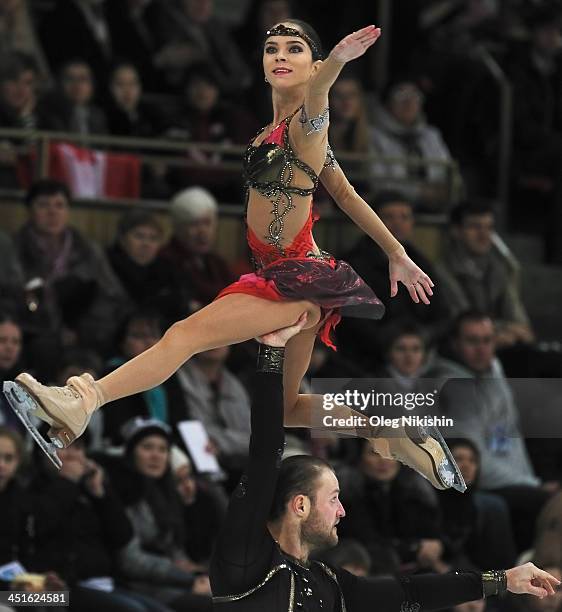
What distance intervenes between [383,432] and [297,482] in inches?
14.9

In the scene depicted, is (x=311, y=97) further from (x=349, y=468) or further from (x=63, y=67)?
(x=63, y=67)

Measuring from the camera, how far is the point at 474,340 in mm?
8367

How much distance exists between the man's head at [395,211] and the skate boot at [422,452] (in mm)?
3692

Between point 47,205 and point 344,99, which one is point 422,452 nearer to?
point 47,205

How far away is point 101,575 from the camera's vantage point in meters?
6.78

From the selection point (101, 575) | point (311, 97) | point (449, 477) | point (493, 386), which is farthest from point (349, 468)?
point (311, 97)

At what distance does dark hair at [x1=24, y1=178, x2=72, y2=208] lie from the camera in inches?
312

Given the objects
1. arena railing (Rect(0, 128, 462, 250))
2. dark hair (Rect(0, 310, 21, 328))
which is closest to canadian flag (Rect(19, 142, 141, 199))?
arena railing (Rect(0, 128, 462, 250))

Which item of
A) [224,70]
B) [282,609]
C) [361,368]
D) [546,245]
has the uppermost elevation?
[224,70]

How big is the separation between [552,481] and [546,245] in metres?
2.36

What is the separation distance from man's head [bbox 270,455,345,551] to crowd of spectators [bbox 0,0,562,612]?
587 millimetres

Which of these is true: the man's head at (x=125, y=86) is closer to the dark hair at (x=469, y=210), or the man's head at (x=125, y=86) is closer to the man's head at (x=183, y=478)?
the dark hair at (x=469, y=210)

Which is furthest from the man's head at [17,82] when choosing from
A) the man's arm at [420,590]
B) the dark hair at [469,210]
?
the man's arm at [420,590]

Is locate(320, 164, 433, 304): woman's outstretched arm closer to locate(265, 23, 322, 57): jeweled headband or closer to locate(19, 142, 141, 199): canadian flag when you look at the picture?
locate(265, 23, 322, 57): jeweled headband
